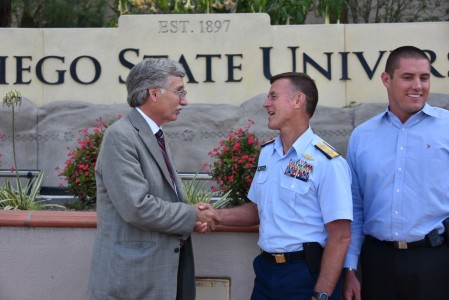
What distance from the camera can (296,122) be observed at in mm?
3322

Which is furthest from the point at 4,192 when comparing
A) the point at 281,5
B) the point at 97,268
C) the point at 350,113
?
the point at 281,5

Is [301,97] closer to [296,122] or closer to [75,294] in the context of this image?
[296,122]

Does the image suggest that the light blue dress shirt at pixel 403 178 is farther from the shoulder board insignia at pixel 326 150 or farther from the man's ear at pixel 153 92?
the man's ear at pixel 153 92

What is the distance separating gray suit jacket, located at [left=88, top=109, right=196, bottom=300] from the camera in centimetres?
308

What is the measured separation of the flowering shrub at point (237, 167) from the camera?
187 inches

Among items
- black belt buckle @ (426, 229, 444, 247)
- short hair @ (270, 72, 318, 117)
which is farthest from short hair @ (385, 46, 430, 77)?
black belt buckle @ (426, 229, 444, 247)

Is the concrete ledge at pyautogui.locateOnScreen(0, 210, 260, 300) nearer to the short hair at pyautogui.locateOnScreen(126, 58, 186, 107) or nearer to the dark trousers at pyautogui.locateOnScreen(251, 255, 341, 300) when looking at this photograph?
the short hair at pyautogui.locateOnScreen(126, 58, 186, 107)

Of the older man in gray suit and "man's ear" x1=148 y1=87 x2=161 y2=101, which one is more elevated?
"man's ear" x1=148 y1=87 x2=161 y2=101

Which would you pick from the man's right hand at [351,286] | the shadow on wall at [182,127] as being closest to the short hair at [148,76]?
the man's right hand at [351,286]

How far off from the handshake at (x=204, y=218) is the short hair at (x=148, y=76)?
1.93 feet

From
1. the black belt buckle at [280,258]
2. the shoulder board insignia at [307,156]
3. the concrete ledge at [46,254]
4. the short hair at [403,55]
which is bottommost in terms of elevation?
the concrete ledge at [46,254]

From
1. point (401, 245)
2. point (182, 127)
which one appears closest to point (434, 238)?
point (401, 245)

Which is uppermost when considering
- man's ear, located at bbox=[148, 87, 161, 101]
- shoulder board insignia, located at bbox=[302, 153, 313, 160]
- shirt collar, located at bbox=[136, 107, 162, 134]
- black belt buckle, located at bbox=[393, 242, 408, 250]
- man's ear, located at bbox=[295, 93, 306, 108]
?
man's ear, located at bbox=[148, 87, 161, 101]

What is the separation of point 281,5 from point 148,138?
4.95 m
